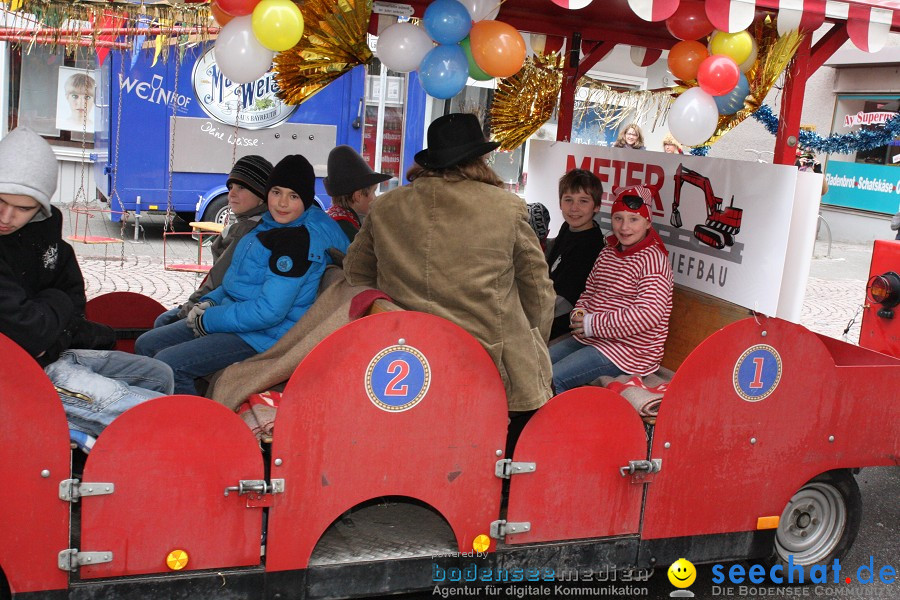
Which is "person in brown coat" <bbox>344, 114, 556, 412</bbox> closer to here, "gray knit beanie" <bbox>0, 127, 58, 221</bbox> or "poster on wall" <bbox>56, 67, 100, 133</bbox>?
"gray knit beanie" <bbox>0, 127, 58, 221</bbox>

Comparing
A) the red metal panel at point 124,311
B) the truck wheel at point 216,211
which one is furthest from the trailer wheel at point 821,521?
the truck wheel at point 216,211

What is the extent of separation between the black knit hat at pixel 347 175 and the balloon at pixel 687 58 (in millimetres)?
1746

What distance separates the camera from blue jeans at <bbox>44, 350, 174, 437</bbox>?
2.81m

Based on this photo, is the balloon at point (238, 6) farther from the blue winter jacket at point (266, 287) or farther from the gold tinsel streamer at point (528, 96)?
the gold tinsel streamer at point (528, 96)

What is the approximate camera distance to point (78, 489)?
8.71ft

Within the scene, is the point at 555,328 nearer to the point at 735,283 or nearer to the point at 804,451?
the point at 735,283

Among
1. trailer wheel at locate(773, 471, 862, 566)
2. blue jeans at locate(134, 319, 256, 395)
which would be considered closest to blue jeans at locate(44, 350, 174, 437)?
blue jeans at locate(134, 319, 256, 395)

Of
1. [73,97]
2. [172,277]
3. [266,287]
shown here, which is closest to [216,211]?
[172,277]

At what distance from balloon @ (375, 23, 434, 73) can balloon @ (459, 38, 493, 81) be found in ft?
0.68

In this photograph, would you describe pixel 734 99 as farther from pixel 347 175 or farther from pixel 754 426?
pixel 347 175

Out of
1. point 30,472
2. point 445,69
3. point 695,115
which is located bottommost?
point 30,472

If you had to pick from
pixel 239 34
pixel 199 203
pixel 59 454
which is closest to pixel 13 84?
pixel 199 203

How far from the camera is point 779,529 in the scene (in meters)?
3.89

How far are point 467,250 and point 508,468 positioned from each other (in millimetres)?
Result: 815
